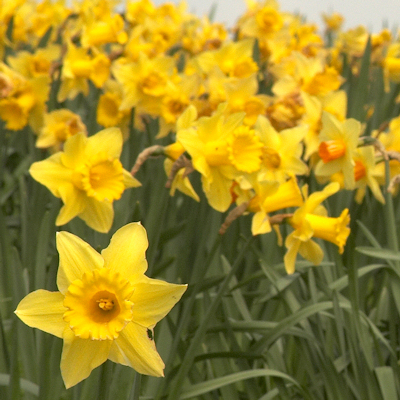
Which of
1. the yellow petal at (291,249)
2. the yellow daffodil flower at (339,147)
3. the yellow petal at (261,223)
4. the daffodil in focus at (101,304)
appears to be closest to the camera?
the daffodil in focus at (101,304)

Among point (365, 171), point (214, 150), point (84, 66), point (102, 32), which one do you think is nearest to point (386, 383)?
point (365, 171)

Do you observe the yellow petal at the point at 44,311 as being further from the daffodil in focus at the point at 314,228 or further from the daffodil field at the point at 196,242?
the daffodil in focus at the point at 314,228

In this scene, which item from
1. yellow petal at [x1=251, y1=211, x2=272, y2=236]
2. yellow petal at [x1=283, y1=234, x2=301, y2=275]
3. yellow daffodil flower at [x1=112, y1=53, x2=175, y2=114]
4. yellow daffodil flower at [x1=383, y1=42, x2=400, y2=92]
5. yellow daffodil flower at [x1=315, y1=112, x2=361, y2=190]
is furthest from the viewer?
yellow daffodil flower at [x1=383, y1=42, x2=400, y2=92]

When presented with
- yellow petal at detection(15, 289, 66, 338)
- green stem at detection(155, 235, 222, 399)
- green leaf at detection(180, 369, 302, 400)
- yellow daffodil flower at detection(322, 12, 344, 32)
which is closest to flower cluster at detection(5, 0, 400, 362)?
yellow petal at detection(15, 289, 66, 338)

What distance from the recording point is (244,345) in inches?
77.9

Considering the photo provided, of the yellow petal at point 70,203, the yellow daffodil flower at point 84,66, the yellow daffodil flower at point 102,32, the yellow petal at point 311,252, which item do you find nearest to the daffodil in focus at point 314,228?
the yellow petal at point 311,252

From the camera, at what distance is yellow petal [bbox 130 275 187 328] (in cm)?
94

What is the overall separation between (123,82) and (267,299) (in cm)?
116

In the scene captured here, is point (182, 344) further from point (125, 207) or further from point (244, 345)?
point (125, 207)

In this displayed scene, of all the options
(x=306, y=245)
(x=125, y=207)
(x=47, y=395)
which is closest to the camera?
(x=47, y=395)

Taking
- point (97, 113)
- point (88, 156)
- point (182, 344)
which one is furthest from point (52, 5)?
point (182, 344)

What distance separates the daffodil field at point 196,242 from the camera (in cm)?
96

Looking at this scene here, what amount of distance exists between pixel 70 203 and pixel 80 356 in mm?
755

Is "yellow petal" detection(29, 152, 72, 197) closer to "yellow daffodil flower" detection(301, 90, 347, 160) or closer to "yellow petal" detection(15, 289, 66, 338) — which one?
"yellow petal" detection(15, 289, 66, 338)
